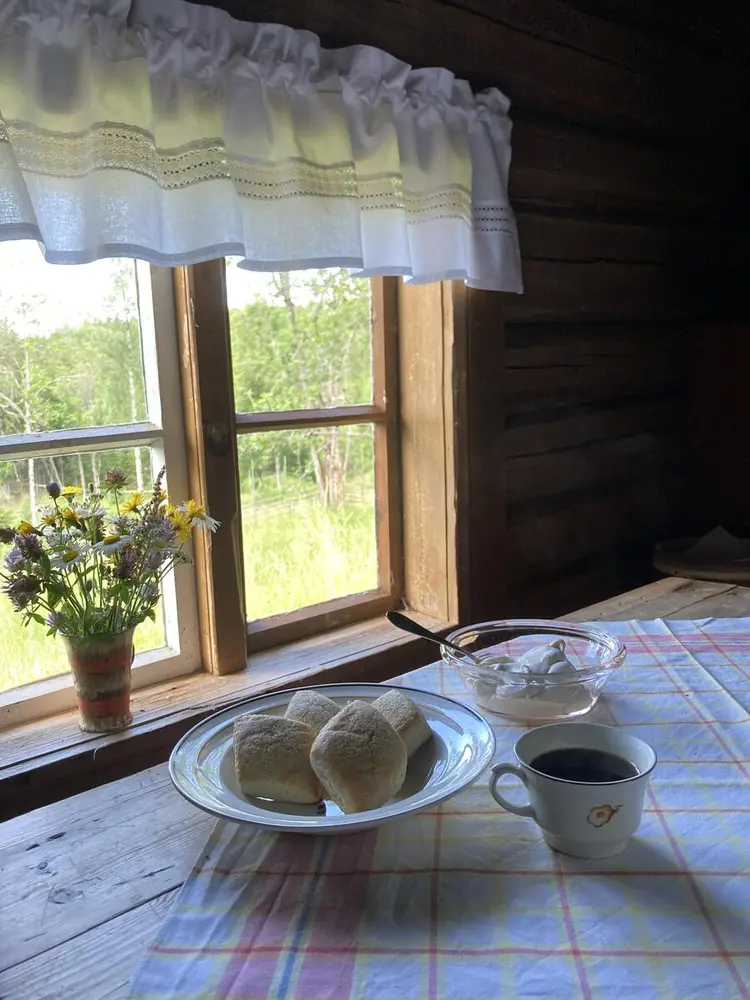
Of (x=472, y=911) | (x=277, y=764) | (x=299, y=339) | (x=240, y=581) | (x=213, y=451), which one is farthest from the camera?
(x=299, y=339)

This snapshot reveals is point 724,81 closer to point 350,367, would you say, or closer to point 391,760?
point 350,367

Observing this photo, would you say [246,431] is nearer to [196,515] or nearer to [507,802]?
[196,515]

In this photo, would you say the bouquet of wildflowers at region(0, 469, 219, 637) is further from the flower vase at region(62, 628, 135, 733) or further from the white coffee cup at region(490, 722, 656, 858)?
the white coffee cup at region(490, 722, 656, 858)

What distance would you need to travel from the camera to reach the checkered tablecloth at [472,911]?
53 cm

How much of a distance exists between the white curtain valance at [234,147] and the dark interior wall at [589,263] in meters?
0.14

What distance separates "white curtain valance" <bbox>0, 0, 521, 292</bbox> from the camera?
116 centimetres

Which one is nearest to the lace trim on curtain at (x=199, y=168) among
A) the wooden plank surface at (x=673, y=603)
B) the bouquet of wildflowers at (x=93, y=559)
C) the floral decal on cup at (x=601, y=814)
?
the bouquet of wildflowers at (x=93, y=559)

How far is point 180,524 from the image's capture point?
4.25 feet

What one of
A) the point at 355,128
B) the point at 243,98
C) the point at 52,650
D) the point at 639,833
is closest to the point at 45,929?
the point at 639,833

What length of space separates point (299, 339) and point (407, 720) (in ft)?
3.62

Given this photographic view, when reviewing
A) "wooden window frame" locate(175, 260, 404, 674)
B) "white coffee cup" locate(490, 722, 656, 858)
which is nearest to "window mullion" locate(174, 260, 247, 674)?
"wooden window frame" locate(175, 260, 404, 674)

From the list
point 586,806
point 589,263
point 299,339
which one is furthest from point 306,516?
point 586,806

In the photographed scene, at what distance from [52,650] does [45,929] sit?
2.93 ft

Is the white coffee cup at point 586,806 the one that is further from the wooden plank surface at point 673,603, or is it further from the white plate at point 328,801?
the wooden plank surface at point 673,603
